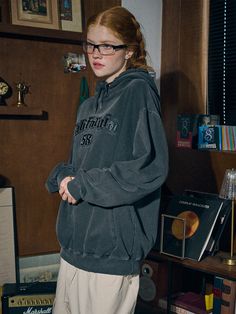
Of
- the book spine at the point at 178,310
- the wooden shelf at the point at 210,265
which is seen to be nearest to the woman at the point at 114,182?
the wooden shelf at the point at 210,265

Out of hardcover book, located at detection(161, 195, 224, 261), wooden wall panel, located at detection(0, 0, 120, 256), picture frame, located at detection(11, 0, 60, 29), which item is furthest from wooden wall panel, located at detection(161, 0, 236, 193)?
picture frame, located at detection(11, 0, 60, 29)

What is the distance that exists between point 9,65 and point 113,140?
38.6 inches

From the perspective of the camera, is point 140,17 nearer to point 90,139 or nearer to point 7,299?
point 90,139

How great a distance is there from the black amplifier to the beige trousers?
0.57 m

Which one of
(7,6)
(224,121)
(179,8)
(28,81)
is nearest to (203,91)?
(224,121)

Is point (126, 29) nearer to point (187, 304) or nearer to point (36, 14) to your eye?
point (36, 14)

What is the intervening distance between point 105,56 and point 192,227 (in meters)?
0.90

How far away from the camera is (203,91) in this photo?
7.84 feet

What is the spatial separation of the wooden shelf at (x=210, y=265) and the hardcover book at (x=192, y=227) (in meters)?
0.03

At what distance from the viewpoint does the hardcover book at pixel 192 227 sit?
1.88m

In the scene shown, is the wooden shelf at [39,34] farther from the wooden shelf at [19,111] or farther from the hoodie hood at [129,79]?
the hoodie hood at [129,79]

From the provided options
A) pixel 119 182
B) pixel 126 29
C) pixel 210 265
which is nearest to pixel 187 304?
pixel 210 265

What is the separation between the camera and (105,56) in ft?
4.70

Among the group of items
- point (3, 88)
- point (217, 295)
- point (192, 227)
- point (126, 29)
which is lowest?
point (217, 295)
